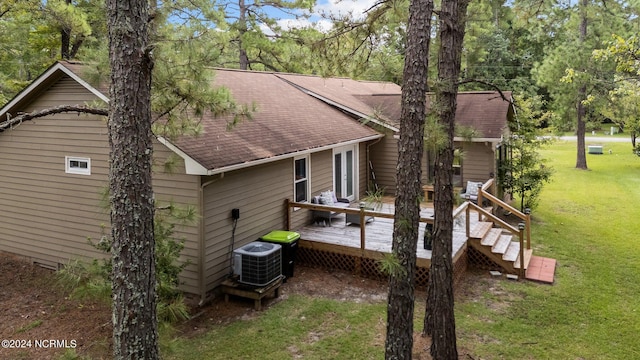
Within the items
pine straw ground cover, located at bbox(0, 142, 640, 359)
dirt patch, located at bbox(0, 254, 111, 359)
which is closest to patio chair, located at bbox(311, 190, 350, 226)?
pine straw ground cover, located at bbox(0, 142, 640, 359)

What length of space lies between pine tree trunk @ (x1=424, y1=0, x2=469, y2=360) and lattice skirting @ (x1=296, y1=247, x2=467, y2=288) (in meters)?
2.81

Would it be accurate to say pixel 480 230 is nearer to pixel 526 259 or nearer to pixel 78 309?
pixel 526 259

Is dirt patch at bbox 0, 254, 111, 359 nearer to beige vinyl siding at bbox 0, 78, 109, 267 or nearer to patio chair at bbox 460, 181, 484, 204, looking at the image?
beige vinyl siding at bbox 0, 78, 109, 267

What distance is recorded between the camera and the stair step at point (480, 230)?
9766 millimetres

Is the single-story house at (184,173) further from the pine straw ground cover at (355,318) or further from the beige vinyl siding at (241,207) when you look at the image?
the pine straw ground cover at (355,318)

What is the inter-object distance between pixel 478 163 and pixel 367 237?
5.28 meters

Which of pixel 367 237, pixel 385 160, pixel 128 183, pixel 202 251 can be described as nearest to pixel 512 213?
pixel 385 160

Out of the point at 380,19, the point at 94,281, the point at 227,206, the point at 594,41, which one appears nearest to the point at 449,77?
the point at 380,19

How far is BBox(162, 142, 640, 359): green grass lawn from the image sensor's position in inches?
249

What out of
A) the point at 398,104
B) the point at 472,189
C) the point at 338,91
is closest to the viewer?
the point at 472,189

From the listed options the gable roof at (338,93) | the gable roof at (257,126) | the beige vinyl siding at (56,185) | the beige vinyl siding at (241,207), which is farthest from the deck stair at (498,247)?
the beige vinyl siding at (56,185)

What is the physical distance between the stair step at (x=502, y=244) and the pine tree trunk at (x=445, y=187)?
13.8 ft

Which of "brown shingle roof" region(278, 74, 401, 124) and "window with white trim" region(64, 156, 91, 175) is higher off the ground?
"brown shingle roof" region(278, 74, 401, 124)

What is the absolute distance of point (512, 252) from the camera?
32.4ft
